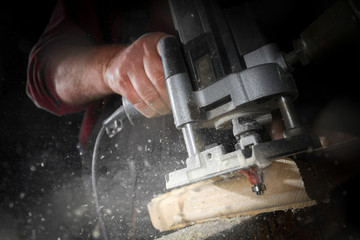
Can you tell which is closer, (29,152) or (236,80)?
(236,80)

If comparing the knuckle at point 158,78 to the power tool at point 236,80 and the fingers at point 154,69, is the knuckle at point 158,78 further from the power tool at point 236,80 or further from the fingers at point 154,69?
the power tool at point 236,80

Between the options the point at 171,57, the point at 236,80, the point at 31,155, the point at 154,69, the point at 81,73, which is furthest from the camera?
the point at 31,155

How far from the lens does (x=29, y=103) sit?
337 centimetres

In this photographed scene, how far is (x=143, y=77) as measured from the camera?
1.32m

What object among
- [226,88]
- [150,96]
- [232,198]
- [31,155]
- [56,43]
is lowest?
[232,198]

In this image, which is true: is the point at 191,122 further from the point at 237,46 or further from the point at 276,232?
the point at 276,232

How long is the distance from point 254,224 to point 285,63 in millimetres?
664

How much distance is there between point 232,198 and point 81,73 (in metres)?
1.58

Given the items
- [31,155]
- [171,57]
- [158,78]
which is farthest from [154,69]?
[31,155]

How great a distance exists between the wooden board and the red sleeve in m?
1.61

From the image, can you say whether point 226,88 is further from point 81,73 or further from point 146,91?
point 81,73

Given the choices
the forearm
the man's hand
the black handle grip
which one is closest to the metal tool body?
the black handle grip

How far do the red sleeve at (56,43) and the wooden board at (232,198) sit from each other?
161 centimetres

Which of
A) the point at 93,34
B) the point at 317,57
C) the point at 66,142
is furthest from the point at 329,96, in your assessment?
the point at 66,142
